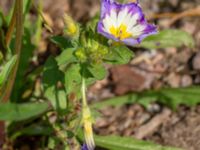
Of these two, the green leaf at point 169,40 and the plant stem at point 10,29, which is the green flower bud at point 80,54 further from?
the green leaf at point 169,40

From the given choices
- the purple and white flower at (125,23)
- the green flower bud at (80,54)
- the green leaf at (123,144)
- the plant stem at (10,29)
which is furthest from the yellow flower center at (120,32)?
the green leaf at (123,144)

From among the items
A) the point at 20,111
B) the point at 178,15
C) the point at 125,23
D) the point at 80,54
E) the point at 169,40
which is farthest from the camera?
the point at 178,15

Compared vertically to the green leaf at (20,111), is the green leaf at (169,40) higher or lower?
higher

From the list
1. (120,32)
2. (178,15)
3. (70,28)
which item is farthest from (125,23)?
(178,15)

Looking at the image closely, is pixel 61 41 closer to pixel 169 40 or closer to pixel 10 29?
pixel 10 29

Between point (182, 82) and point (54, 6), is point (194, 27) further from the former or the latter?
point (54, 6)

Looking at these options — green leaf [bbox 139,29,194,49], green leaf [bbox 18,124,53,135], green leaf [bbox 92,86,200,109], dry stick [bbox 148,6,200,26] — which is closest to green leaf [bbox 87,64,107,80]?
green leaf [bbox 18,124,53,135]
